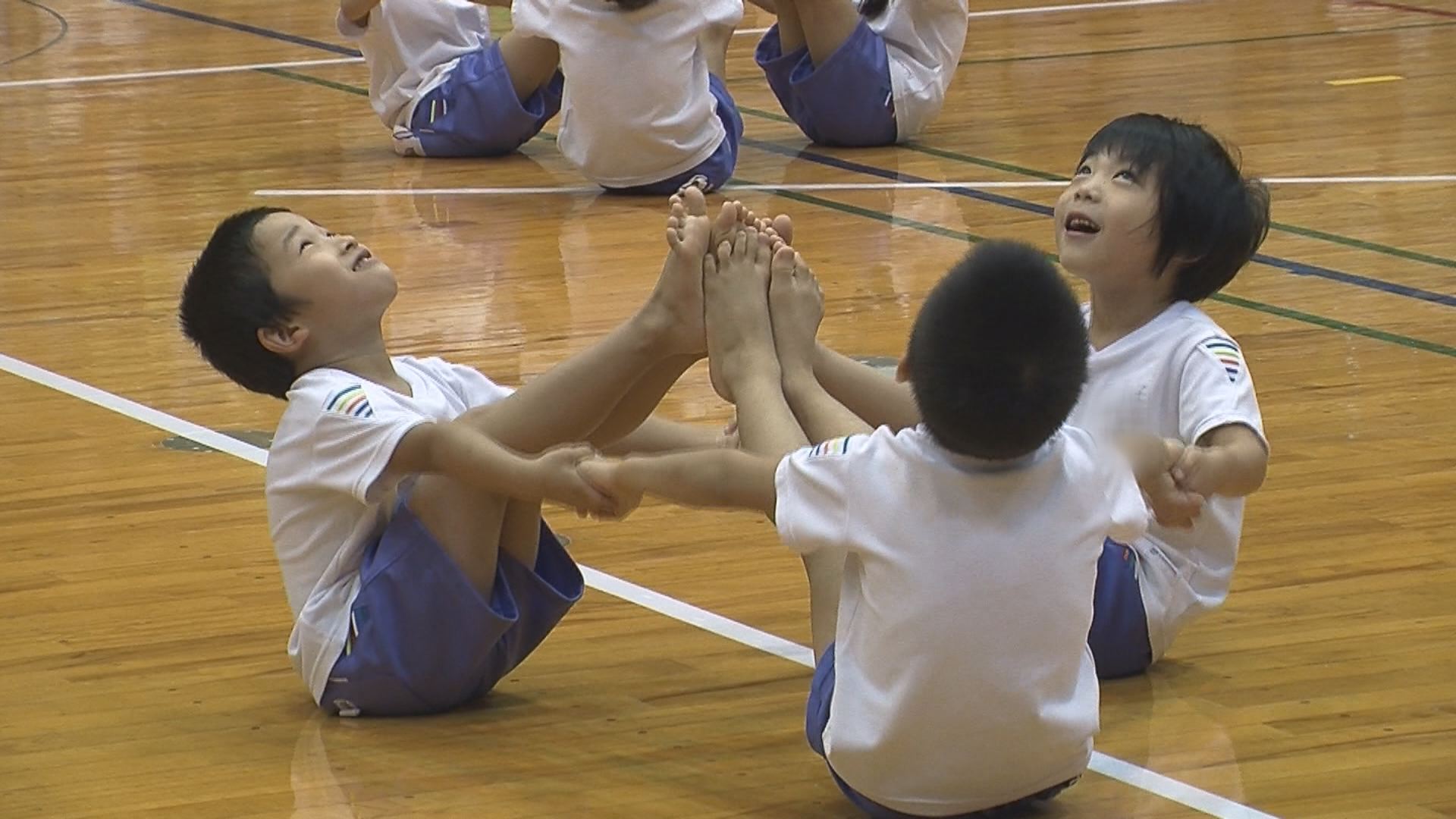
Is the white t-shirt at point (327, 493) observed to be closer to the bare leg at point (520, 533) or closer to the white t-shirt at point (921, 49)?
the bare leg at point (520, 533)

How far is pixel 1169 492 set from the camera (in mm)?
2037

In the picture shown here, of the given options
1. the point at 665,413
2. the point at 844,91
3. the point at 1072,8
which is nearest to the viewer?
the point at 665,413

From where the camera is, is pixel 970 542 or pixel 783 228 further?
pixel 783 228

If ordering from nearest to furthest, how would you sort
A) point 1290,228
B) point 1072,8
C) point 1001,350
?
point 1001,350
point 1290,228
point 1072,8

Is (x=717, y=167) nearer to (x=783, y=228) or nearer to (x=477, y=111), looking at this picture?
(x=477, y=111)

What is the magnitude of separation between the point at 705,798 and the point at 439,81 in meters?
3.66

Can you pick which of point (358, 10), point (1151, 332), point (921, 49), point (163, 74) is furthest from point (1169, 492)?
point (163, 74)

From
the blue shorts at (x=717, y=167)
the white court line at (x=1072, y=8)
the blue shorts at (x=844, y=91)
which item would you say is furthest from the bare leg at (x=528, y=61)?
the white court line at (x=1072, y=8)

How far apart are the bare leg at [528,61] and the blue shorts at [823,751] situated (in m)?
3.54

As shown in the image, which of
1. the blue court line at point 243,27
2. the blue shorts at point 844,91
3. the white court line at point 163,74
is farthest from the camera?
the blue court line at point 243,27

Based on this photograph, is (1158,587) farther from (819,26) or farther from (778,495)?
(819,26)

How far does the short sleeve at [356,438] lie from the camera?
2225mm

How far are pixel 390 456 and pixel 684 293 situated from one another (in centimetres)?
32

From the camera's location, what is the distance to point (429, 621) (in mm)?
2283
